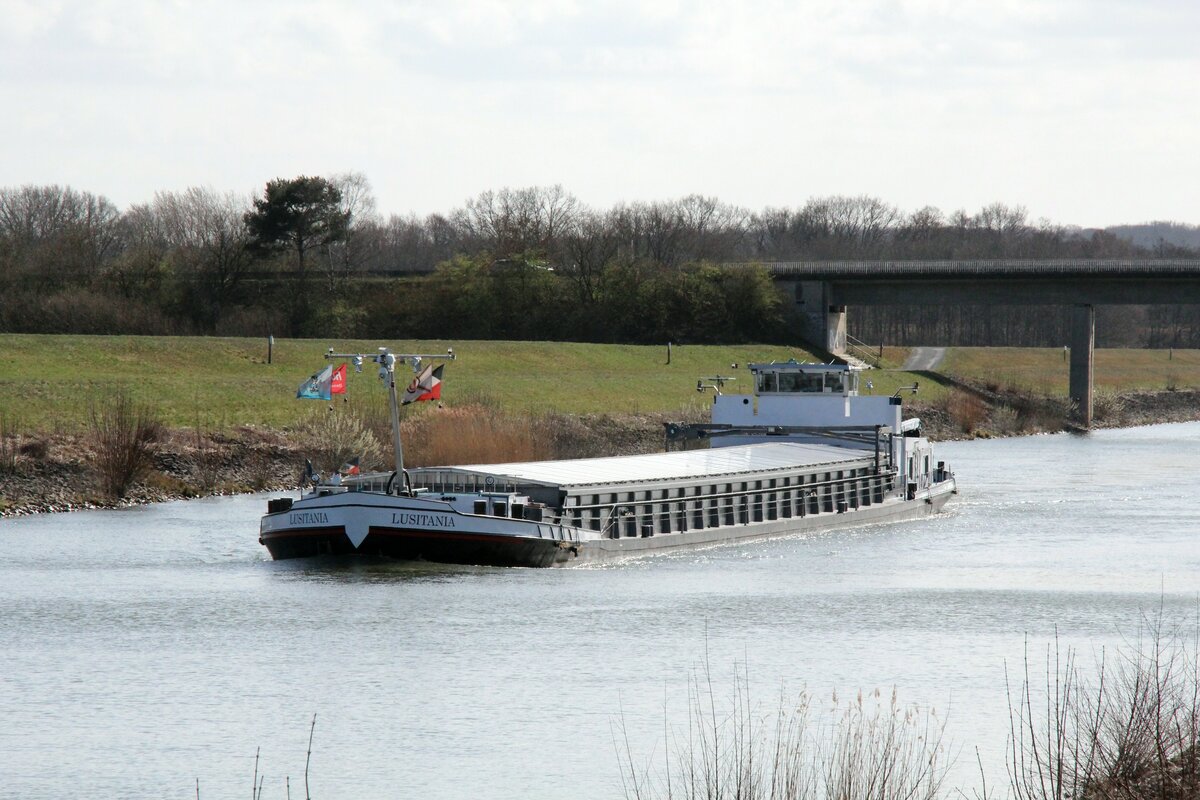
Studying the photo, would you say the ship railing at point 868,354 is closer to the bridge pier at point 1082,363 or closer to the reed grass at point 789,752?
the bridge pier at point 1082,363

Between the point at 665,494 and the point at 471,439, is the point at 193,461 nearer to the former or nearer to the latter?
the point at 471,439

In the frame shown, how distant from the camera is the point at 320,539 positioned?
32562mm

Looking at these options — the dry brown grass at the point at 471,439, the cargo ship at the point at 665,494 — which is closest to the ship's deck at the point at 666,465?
the cargo ship at the point at 665,494

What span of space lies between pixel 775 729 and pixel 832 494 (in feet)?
83.1

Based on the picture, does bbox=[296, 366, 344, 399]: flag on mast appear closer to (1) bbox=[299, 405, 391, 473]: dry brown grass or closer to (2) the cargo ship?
(2) the cargo ship

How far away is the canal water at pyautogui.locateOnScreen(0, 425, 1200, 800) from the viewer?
19.0 m

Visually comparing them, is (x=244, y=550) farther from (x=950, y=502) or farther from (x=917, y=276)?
(x=917, y=276)

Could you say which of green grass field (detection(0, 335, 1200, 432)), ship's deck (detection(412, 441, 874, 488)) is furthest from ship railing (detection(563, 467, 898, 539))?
green grass field (detection(0, 335, 1200, 432))

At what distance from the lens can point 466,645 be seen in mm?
25188

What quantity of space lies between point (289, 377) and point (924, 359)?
205 feet

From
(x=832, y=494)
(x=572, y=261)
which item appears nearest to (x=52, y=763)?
(x=832, y=494)

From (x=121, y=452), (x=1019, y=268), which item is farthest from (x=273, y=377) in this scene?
(x=1019, y=268)

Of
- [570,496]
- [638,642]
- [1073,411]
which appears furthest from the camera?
[1073,411]

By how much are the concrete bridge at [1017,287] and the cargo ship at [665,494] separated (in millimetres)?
49576
